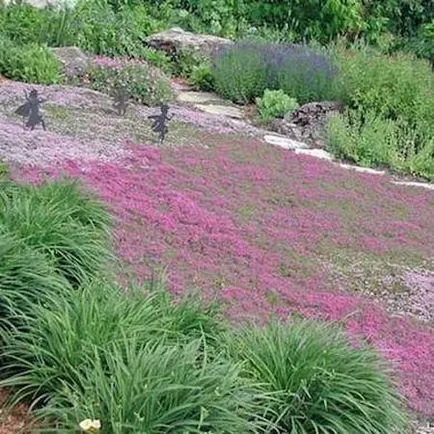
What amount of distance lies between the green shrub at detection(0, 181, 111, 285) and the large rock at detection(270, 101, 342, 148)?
5748mm

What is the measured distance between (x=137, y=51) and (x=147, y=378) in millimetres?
10622

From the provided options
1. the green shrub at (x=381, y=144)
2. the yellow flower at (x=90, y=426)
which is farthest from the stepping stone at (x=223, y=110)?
the yellow flower at (x=90, y=426)

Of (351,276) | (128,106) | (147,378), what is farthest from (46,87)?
(147,378)

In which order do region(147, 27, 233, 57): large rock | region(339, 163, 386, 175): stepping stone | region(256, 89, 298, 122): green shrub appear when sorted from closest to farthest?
region(339, 163, 386, 175): stepping stone < region(256, 89, 298, 122): green shrub < region(147, 27, 233, 57): large rock

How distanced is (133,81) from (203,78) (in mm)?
2682

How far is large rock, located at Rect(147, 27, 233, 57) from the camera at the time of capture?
1419cm

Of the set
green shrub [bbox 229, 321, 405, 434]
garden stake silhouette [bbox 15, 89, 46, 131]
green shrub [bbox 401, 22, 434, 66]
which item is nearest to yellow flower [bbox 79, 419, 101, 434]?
green shrub [bbox 229, 321, 405, 434]

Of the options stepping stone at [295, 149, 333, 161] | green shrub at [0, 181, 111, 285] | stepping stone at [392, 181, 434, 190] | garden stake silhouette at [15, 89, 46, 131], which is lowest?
stepping stone at [392, 181, 434, 190]

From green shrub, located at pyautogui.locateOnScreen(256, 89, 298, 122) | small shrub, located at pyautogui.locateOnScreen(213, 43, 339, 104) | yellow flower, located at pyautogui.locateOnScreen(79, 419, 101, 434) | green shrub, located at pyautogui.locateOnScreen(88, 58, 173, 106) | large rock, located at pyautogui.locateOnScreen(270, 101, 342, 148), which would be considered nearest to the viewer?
yellow flower, located at pyautogui.locateOnScreen(79, 419, 101, 434)

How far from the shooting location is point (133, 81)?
10.7 m

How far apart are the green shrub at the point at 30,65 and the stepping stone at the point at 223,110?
189cm

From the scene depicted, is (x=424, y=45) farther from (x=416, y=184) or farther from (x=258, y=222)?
(x=258, y=222)

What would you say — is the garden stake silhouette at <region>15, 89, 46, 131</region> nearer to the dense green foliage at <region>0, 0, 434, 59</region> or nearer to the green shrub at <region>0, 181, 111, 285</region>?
the green shrub at <region>0, 181, 111, 285</region>

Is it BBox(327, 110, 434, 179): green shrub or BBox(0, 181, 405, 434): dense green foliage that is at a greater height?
BBox(0, 181, 405, 434): dense green foliage
